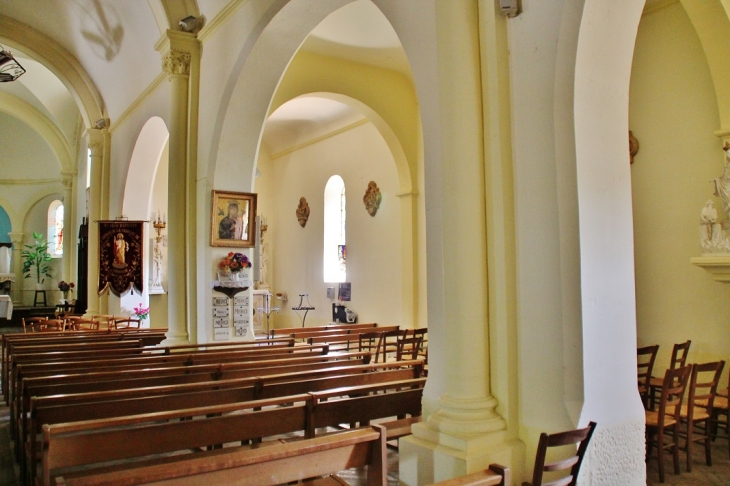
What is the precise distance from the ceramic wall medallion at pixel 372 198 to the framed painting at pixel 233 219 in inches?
180

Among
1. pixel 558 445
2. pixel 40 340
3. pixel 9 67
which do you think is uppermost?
pixel 9 67

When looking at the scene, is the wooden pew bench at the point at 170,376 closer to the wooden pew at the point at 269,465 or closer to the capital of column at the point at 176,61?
the wooden pew at the point at 269,465

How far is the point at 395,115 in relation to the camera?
438 inches

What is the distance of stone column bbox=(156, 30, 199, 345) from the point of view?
8500 millimetres

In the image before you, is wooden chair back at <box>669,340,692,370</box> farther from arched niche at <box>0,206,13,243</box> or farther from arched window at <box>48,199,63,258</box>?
arched niche at <box>0,206,13,243</box>

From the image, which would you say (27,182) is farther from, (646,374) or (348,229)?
(646,374)

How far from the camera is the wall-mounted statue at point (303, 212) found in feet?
51.1

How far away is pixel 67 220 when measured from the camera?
1958cm

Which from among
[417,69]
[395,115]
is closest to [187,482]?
[417,69]

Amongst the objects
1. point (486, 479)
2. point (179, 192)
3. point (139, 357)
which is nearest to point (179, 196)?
point (179, 192)

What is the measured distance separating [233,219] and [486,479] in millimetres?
6477

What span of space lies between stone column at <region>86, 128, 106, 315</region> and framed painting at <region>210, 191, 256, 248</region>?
684 cm

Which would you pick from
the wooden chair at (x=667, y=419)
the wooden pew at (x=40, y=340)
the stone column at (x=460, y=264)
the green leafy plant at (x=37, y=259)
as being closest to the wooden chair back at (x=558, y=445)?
the stone column at (x=460, y=264)

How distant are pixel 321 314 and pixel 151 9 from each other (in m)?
8.08
